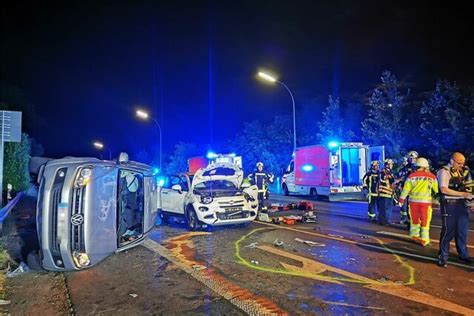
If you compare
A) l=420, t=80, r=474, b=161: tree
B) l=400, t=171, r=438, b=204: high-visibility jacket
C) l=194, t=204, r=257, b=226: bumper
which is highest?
l=420, t=80, r=474, b=161: tree

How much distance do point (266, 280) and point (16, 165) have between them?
50.4 feet

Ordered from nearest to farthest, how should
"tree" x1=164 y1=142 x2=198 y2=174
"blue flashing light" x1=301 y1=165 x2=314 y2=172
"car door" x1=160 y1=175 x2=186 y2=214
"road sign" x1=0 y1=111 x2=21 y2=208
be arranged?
1. "road sign" x1=0 y1=111 x2=21 y2=208
2. "car door" x1=160 y1=175 x2=186 y2=214
3. "blue flashing light" x1=301 y1=165 x2=314 y2=172
4. "tree" x1=164 y1=142 x2=198 y2=174

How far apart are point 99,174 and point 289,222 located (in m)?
6.11

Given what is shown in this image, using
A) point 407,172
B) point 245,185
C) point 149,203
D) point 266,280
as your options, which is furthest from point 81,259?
point 407,172

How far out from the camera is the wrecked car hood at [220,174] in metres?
10.2

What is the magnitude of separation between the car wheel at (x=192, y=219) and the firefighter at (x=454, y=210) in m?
5.63

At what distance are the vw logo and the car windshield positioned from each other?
4.96 meters

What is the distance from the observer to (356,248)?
7359 mm

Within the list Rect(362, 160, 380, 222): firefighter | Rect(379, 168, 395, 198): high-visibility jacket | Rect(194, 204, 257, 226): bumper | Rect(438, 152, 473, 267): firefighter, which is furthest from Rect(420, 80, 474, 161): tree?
Rect(438, 152, 473, 267): firefighter

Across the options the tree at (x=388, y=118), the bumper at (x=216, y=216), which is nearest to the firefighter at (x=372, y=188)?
the bumper at (x=216, y=216)

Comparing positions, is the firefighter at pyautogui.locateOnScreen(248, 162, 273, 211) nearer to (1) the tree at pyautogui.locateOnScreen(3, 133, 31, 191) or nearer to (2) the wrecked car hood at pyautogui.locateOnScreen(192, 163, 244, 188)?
(2) the wrecked car hood at pyautogui.locateOnScreen(192, 163, 244, 188)

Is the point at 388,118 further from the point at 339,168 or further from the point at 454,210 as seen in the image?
the point at 454,210

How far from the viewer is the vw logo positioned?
534cm

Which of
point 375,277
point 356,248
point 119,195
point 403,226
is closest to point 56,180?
point 119,195
